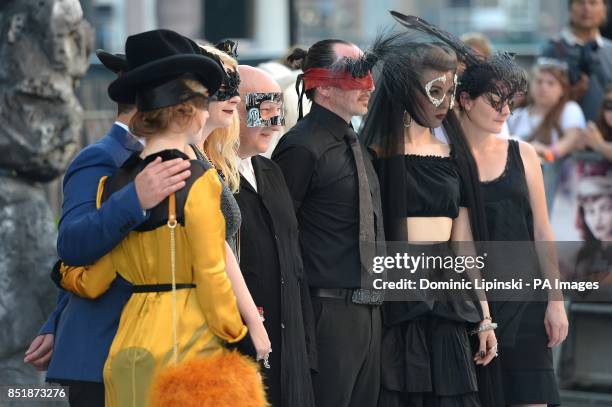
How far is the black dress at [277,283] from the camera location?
17.2 feet

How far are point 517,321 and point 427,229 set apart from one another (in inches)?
26.6

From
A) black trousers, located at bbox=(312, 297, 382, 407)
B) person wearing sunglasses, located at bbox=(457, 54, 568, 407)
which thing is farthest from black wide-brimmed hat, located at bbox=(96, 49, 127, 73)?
person wearing sunglasses, located at bbox=(457, 54, 568, 407)

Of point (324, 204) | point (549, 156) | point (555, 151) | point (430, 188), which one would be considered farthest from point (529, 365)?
point (555, 151)

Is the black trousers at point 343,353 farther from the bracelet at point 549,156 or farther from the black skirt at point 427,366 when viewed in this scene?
the bracelet at point 549,156

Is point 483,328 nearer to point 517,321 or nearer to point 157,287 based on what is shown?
point 517,321

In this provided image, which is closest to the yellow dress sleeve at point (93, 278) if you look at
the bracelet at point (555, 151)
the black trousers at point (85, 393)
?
the black trousers at point (85, 393)

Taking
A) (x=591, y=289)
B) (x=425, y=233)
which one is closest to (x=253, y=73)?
(x=425, y=233)

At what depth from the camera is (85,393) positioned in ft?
15.4

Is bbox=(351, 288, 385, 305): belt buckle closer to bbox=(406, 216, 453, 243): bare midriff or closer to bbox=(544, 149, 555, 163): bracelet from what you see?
bbox=(406, 216, 453, 243): bare midriff

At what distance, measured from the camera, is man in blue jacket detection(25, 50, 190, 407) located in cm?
429

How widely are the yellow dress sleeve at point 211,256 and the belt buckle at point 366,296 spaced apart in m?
1.31

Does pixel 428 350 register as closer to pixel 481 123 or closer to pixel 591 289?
pixel 481 123

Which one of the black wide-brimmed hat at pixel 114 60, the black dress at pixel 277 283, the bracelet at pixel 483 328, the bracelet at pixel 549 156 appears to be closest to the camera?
the black wide-brimmed hat at pixel 114 60

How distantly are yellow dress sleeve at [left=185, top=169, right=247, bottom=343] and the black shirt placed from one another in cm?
126
